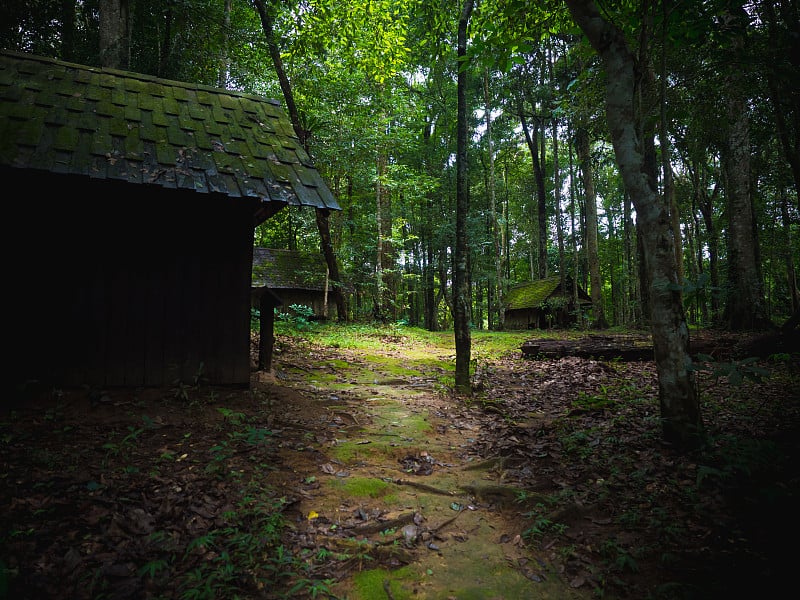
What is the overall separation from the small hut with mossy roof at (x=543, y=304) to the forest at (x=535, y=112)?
0.50 m

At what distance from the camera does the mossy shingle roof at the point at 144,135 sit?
4832mm

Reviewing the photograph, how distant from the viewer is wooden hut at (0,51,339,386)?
502 cm

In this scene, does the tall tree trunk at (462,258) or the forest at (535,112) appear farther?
the tall tree trunk at (462,258)

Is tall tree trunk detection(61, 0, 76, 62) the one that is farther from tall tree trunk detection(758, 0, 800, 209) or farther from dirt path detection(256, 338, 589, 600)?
tall tree trunk detection(758, 0, 800, 209)

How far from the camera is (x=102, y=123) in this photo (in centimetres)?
547

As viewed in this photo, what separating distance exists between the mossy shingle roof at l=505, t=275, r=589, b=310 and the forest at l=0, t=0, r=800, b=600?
1079mm

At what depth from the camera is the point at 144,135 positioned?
5.54 m

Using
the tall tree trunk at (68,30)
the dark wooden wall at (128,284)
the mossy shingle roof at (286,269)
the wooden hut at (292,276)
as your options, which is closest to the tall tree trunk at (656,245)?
the dark wooden wall at (128,284)

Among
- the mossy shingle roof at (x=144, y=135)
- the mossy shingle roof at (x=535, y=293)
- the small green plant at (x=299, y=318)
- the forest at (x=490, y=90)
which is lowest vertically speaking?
the small green plant at (x=299, y=318)

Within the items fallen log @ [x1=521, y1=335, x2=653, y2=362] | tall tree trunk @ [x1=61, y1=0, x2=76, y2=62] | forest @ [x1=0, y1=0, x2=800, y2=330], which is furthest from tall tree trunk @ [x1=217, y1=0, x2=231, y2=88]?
fallen log @ [x1=521, y1=335, x2=653, y2=362]

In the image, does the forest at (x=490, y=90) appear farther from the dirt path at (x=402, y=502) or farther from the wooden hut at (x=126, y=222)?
the wooden hut at (x=126, y=222)

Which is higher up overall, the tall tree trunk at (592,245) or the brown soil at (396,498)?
the tall tree trunk at (592,245)

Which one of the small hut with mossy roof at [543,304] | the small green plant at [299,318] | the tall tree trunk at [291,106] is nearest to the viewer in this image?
the tall tree trunk at [291,106]

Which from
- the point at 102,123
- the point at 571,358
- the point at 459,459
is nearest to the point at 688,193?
the point at 571,358
